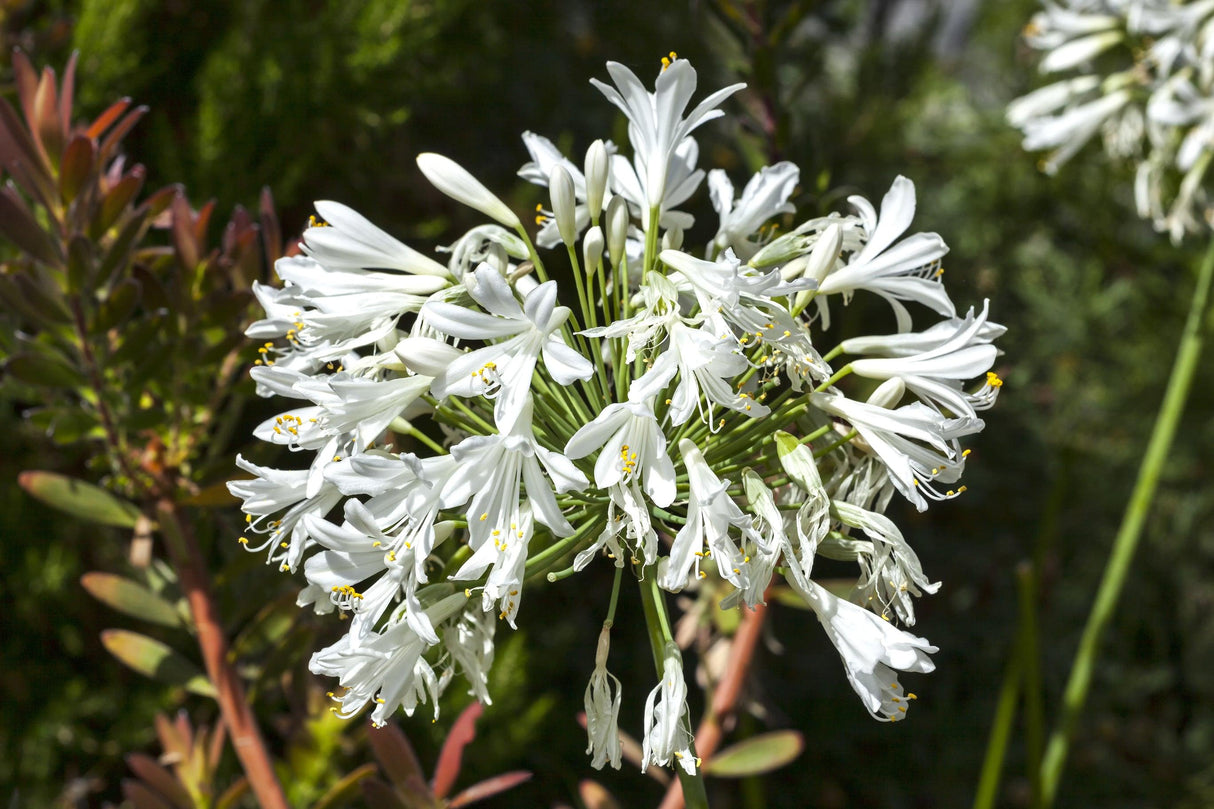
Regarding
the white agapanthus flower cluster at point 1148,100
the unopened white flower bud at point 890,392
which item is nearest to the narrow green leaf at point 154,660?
the unopened white flower bud at point 890,392

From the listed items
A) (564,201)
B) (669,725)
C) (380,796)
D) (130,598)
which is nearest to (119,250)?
(130,598)

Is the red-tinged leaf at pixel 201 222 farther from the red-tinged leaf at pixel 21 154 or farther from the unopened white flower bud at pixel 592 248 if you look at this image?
the unopened white flower bud at pixel 592 248

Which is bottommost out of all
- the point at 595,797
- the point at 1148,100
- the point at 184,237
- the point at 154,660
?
the point at 595,797

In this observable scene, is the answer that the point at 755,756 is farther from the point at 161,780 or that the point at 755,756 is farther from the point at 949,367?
Answer: the point at 161,780

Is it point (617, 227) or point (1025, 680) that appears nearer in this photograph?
point (617, 227)

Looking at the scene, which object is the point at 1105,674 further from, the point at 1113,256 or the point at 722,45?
the point at 722,45

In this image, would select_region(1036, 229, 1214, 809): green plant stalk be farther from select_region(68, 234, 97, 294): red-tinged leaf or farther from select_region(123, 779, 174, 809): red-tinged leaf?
select_region(68, 234, 97, 294): red-tinged leaf

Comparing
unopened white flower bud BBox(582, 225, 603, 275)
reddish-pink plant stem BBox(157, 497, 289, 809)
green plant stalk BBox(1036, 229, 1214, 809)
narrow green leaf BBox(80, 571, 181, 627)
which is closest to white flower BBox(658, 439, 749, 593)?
unopened white flower bud BBox(582, 225, 603, 275)
